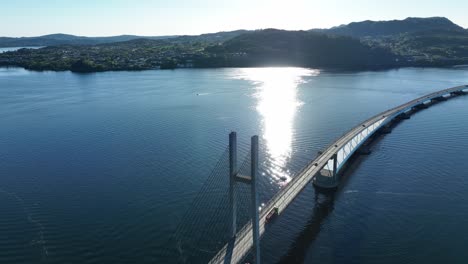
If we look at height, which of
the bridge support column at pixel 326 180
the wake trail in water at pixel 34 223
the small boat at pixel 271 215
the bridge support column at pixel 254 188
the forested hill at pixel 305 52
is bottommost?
the wake trail in water at pixel 34 223

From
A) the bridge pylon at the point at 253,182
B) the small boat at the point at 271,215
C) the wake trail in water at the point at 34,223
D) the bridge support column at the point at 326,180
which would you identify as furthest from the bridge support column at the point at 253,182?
the bridge support column at the point at 326,180

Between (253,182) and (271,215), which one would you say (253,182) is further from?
(271,215)

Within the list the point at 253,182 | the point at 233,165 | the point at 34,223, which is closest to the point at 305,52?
the point at 233,165

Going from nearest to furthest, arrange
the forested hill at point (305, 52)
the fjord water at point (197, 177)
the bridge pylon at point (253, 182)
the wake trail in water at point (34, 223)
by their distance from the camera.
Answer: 1. the bridge pylon at point (253, 182)
2. the wake trail in water at point (34, 223)
3. the fjord water at point (197, 177)
4. the forested hill at point (305, 52)

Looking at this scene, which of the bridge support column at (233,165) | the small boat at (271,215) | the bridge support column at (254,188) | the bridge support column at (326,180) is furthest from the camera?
the bridge support column at (326,180)

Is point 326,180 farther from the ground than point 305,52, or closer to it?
closer to it

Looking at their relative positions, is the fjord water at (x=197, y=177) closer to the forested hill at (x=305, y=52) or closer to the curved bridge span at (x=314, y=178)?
the curved bridge span at (x=314, y=178)

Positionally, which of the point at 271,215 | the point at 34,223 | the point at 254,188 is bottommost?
the point at 34,223
